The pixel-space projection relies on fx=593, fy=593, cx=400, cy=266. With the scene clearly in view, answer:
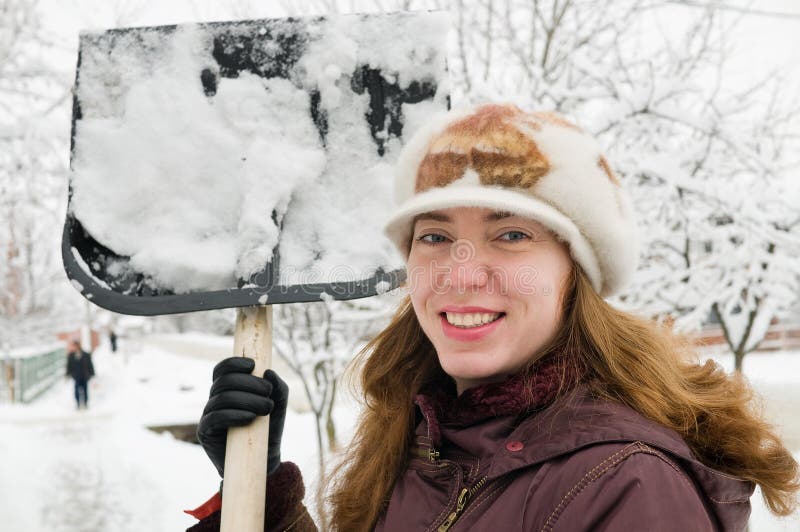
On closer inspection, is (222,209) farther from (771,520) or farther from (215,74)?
(771,520)

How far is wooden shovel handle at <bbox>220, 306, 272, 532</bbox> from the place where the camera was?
138 cm

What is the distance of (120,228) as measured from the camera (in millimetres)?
1520

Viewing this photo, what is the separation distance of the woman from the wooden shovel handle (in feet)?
0.26

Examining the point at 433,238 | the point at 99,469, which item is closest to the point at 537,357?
the point at 433,238

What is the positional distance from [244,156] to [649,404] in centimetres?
113

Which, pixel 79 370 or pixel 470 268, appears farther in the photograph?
pixel 79 370

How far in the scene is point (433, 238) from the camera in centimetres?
130

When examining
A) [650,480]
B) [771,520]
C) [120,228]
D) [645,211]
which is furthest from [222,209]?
[771,520]

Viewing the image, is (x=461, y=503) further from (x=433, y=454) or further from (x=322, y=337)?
(x=322, y=337)

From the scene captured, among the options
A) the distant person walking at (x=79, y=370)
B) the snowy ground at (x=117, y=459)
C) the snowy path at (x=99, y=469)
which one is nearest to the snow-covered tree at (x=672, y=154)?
the snowy ground at (x=117, y=459)

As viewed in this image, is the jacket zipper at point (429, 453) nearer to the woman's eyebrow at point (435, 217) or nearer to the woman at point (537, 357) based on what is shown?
the woman at point (537, 357)

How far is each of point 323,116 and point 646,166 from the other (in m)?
2.62

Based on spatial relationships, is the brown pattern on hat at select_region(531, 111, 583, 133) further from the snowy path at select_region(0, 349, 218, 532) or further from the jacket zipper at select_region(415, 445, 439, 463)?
the snowy path at select_region(0, 349, 218, 532)

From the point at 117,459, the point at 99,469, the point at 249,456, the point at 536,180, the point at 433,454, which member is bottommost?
the point at 117,459
